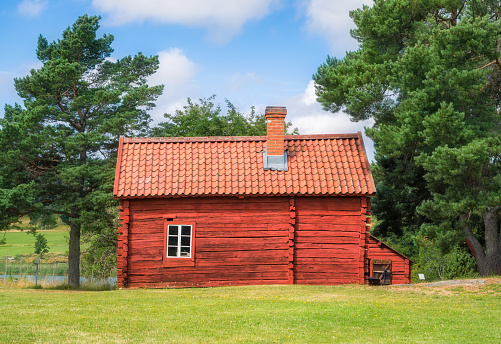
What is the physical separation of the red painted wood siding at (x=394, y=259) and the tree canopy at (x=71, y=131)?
12259 mm

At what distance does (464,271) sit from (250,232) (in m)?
15.5

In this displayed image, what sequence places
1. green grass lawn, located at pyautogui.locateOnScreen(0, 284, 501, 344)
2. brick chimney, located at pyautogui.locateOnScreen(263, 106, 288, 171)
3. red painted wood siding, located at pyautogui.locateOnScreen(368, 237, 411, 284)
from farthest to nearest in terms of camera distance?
Result: red painted wood siding, located at pyautogui.locateOnScreen(368, 237, 411, 284) < brick chimney, located at pyautogui.locateOnScreen(263, 106, 288, 171) < green grass lawn, located at pyautogui.locateOnScreen(0, 284, 501, 344)

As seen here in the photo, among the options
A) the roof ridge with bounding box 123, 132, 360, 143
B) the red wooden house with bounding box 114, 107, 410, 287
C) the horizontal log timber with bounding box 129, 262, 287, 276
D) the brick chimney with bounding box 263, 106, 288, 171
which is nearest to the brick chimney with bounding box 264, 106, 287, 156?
the brick chimney with bounding box 263, 106, 288, 171

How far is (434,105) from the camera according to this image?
810 inches

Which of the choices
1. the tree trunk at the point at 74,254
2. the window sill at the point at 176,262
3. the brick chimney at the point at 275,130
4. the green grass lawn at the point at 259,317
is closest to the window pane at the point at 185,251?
the window sill at the point at 176,262

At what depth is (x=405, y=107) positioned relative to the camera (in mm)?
21031

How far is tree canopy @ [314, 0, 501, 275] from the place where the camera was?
19812mm

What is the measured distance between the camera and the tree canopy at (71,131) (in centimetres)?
2677

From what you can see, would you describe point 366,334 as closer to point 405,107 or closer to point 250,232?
point 250,232

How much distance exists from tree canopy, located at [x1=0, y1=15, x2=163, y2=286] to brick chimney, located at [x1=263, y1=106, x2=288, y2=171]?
9866mm

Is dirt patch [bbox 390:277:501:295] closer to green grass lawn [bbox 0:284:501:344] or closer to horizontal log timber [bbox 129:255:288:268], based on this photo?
green grass lawn [bbox 0:284:501:344]

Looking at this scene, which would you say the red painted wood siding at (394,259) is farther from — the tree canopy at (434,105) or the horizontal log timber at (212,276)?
the horizontal log timber at (212,276)

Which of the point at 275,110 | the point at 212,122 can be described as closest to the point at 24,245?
the point at 212,122

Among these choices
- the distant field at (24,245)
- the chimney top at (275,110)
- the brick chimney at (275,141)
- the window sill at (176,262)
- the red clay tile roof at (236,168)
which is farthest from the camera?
the distant field at (24,245)
